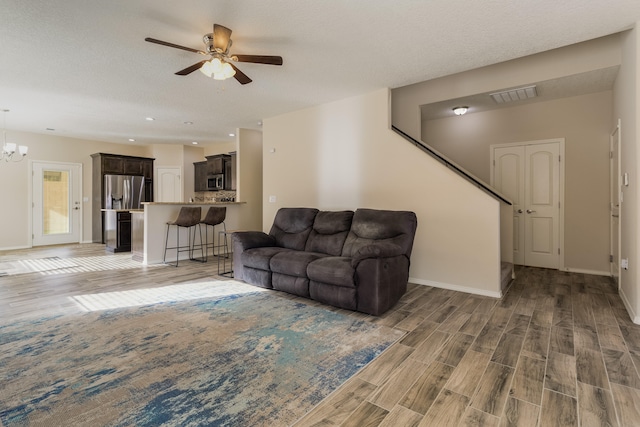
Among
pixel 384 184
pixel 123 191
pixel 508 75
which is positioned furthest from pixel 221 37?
pixel 123 191

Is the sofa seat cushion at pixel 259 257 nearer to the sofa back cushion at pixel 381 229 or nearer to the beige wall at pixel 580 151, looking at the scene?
the sofa back cushion at pixel 381 229

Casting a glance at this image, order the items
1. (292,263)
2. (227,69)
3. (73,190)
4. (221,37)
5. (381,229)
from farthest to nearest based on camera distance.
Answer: (73,190)
(381,229)
(292,263)
(227,69)
(221,37)

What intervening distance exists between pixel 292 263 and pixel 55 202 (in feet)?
24.3

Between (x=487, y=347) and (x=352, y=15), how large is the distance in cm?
286

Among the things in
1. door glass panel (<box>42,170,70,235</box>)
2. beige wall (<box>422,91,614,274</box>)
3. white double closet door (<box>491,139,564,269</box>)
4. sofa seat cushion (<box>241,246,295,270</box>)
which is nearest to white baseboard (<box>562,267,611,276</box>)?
beige wall (<box>422,91,614,274</box>)

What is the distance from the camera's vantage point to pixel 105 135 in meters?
7.27

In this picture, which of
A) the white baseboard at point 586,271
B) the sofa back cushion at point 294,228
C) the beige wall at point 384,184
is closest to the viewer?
the beige wall at point 384,184

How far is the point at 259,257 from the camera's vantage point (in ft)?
12.4

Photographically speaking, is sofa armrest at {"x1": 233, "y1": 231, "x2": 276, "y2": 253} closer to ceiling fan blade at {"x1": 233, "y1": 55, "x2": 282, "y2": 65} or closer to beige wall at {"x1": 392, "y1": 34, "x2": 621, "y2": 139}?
ceiling fan blade at {"x1": 233, "y1": 55, "x2": 282, "y2": 65}

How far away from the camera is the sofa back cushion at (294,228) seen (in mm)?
4223

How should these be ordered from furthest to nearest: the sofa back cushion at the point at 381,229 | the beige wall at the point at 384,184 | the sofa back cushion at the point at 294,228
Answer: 1. the sofa back cushion at the point at 294,228
2. the beige wall at the point at 384,184
3. the sofa back cushion at the point at 381,229

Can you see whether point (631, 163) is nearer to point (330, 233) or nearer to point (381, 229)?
point (381, 229)

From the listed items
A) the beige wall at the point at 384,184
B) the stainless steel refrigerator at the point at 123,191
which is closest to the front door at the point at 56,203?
the stainless steel refrigerator at the point at 123,191

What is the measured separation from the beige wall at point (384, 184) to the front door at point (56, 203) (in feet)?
18.4
